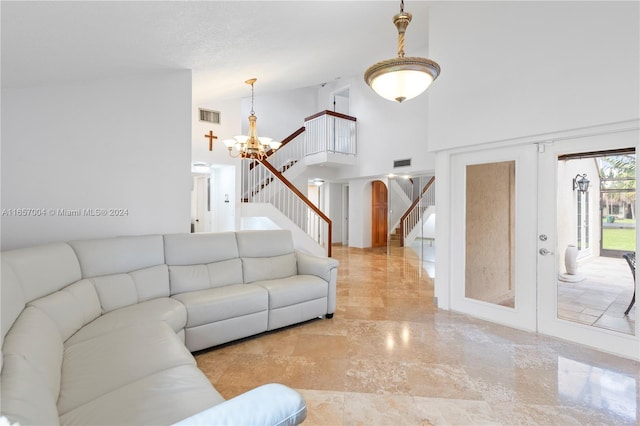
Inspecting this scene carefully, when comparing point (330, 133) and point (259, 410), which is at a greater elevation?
point (330, 133)

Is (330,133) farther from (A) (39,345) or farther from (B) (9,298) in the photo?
(A) (39,345)

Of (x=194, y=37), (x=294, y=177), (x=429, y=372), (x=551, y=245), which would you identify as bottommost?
(x=429, y=372)

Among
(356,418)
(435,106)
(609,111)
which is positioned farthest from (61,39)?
(609,111)

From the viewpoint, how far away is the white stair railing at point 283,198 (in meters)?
6.59

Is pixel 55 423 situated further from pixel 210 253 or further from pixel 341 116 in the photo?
pixel 341 116

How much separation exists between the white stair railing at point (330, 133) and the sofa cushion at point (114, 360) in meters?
6.17

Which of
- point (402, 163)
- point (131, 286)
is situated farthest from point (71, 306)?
point (402, 163)

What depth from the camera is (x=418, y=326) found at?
3.16m

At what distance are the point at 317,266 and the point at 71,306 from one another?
2.21 m

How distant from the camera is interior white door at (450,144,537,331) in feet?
10.0

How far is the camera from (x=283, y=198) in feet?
22.0

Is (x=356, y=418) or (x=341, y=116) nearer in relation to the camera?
(x=356, y=418)

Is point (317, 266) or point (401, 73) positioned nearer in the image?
point (401, 73)

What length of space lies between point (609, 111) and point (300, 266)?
3.26 meters
